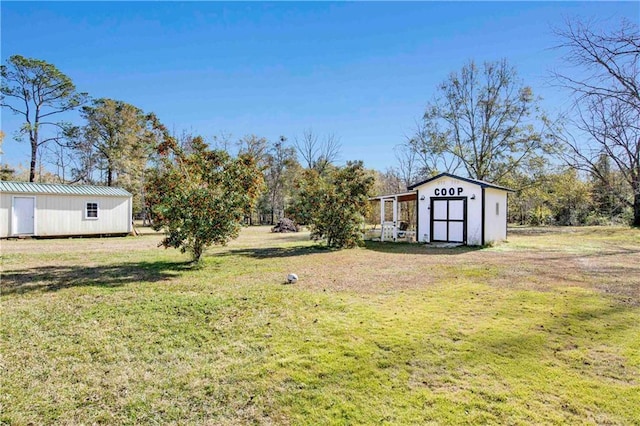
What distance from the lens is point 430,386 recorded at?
113 inches

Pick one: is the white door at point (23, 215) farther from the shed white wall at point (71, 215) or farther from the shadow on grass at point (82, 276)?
the shadow on grass at point (82, 276)

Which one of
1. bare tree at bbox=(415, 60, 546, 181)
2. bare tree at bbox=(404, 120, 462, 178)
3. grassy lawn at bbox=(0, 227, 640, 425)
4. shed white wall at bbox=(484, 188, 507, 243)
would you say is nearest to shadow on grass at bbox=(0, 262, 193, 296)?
grassy lawn at bbox=(0, 227, 640, 425)

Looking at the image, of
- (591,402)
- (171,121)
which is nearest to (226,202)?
(591,402)

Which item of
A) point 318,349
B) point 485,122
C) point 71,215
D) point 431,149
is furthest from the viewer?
point 431,149

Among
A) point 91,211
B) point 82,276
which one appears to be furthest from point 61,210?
point 82,276

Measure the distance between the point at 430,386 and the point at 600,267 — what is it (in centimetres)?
805

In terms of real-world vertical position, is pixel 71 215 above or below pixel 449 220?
above

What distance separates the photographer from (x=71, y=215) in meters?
15.7

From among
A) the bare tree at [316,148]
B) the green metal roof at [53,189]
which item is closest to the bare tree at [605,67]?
the green metal roof at [53,189]

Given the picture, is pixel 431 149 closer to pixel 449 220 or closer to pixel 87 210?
pixel 449 220

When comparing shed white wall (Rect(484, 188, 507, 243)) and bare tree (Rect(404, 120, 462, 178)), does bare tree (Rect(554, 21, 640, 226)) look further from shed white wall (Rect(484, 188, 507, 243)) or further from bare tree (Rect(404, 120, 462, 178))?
bare tree (Rect(404, 120, 462, 178))

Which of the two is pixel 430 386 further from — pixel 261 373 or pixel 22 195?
pixel 22 195

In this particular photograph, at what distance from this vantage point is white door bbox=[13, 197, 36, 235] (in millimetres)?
14406

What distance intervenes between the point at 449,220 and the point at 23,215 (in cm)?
1793
